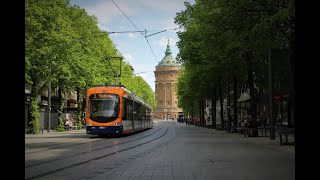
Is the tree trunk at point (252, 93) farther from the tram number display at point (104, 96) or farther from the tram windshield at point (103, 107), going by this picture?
the tram number display at point (104, 96)

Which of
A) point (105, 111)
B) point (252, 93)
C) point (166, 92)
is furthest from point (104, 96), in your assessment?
point (166, 92)

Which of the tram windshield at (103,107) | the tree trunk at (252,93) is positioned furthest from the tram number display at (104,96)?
the tree trunk at (252,93)

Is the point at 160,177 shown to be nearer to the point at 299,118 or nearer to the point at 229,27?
the point at 299,118

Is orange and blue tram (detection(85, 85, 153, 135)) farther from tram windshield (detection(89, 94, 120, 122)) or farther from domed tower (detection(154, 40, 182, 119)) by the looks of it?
domed tower (detection(154, 40, 182, 119))

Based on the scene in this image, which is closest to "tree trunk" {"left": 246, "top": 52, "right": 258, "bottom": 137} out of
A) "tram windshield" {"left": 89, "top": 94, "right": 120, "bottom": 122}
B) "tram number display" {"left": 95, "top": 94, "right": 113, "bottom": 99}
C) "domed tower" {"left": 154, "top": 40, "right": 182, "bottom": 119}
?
"tram windshield" {"left": 89, "top": 94, "right": 120, "bottom": 122}

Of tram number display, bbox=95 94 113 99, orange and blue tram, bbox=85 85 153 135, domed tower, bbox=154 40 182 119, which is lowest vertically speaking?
orange and blue tram, bbox=85 85 153 135

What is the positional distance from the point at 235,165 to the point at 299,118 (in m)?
7.98

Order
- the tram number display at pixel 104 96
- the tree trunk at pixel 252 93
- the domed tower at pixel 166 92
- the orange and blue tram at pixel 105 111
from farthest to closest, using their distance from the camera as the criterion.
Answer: the domed tower at pixel 166 92, the tram number display at pixel 104 96, the orange and blue tram at pixel 105 111, the tree trunk at pixel 252 93

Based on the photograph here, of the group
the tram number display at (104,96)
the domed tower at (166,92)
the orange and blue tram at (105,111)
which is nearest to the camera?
the orange and blue tram at (105,111)

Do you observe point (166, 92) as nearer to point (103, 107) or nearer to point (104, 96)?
point (104, 96)

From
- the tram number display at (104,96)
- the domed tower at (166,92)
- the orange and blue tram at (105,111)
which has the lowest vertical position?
the orange and blue tram at (105,111)

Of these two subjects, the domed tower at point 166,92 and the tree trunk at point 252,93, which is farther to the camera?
the domed tower at point 166,92

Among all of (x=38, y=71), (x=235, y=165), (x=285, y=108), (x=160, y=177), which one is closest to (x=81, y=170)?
(x=160, y=177)

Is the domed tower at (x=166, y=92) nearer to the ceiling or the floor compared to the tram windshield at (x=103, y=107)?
nearer to the ceiling
